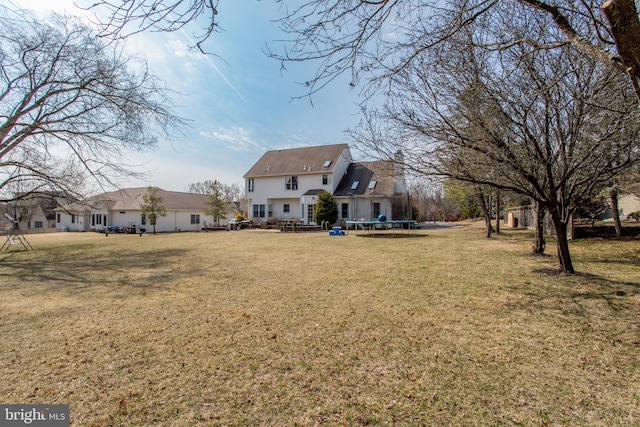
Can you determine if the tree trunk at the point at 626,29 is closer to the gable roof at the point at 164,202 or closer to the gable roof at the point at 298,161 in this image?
the gable roof at the point at 298,161

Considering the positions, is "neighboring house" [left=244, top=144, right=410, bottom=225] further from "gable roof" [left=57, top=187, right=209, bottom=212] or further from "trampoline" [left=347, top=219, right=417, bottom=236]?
"gable roof" [left=57, top=187, right=209, bottom=212]

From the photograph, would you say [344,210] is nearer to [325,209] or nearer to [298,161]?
[325,209]

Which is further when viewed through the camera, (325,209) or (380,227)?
(325,209)

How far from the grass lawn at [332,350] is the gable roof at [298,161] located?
2370cm

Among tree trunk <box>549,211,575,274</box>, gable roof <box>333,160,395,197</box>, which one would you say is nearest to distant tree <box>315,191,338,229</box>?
gable roof <box>333,160,395,197</box>

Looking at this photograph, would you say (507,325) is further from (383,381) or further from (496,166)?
(496,166)

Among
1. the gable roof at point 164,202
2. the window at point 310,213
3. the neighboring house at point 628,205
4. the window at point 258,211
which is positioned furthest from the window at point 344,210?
the neighboring house at point 628,205

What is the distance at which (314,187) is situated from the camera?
97.9 feet

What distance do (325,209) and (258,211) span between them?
985 centimetres

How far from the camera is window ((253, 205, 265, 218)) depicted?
32.2 metres

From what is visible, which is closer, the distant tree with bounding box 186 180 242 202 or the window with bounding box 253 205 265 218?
the window with bounding box 253 205 265 218

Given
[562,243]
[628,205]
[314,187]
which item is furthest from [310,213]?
[628,205]

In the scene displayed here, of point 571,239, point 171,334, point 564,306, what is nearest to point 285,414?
point 171,334

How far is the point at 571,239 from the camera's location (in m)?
14.6
